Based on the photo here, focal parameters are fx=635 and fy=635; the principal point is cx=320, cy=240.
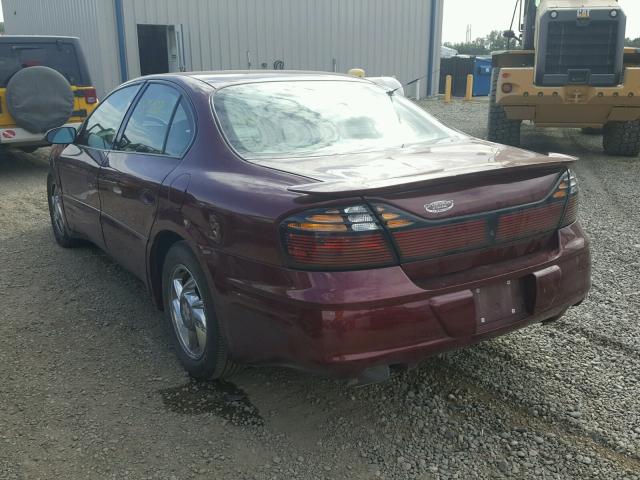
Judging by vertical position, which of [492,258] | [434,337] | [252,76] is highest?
[252,76]

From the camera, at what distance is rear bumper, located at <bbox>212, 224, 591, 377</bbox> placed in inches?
95.8

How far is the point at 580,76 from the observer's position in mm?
9477

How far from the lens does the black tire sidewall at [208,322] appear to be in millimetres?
2984

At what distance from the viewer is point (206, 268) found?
2.90 metres

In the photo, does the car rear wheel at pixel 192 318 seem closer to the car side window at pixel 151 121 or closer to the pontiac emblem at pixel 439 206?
the car side window at pixel 151 121

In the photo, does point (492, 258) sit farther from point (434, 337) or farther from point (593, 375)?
point (593, 375)

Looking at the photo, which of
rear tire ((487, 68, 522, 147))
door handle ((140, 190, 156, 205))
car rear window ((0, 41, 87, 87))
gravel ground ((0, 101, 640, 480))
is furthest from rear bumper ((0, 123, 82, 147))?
rear tire ((487, 68, 522, 147))

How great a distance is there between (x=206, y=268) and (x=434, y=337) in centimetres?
107

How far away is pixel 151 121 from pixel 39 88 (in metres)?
5.63

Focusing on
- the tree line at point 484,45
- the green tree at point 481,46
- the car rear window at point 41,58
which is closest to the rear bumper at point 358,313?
the car rear window at point 41,58

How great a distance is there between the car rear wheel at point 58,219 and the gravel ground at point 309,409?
3.73 ft

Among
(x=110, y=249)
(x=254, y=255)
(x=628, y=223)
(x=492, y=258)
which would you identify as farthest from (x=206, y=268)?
(x=628, y=223)

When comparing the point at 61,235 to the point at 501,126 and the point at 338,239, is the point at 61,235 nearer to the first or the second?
the point at 338,239

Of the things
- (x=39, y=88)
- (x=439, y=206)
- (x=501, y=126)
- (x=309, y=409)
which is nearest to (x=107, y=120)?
(x=309, y=409)
